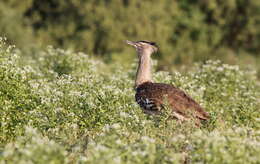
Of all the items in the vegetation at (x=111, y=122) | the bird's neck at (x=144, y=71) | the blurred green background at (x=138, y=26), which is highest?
the blurred green background at (x=138, y=26)

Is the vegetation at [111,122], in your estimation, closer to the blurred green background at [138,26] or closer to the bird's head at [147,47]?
the bird's head at [147,47]

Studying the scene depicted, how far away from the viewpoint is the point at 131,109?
8812mm

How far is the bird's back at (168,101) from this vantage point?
8.99 m

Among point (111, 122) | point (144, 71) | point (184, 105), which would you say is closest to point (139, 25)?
point (144, 71)

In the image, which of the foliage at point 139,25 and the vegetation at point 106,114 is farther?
the foliage at point 139,25

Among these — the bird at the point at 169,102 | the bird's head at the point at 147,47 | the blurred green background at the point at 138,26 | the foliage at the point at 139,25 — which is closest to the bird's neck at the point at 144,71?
the bird's head at the point at 147,47

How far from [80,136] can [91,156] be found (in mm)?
2274

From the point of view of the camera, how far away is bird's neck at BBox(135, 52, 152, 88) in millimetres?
10580

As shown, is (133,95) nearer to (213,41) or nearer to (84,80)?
(84,80)

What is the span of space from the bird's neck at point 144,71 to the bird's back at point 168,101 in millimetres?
692

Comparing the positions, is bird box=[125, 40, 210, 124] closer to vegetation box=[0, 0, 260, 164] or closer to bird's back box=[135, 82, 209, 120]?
bird's back box=[135, 82, 209, 120]

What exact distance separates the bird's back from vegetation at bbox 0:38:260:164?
161 millimetres

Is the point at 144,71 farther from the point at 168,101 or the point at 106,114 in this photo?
the point at 106,114

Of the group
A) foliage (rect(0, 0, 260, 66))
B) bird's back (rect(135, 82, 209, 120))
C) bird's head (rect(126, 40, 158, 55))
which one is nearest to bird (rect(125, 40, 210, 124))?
bird's back (rect(135, 82, 209, 120))
